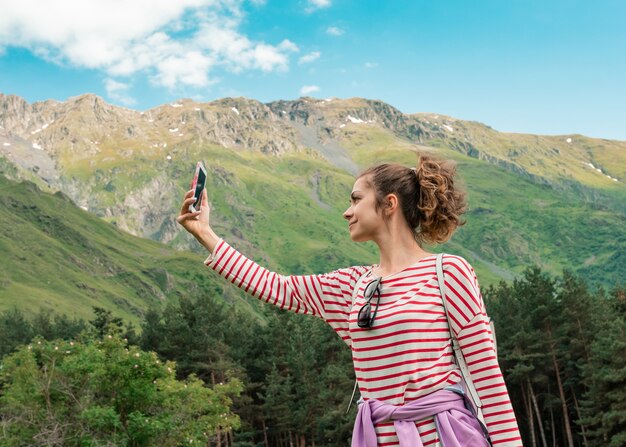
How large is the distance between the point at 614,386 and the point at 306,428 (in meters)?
26.0

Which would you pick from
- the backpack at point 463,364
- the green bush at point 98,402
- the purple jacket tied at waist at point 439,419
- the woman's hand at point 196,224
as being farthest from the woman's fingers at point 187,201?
the green bush at point 98,402

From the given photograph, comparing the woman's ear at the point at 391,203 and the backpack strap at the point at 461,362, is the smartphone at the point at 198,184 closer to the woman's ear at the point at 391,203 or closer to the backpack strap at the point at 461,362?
the woman's ear at the point at 391,203

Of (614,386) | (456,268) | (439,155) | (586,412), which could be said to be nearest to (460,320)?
(456,268)

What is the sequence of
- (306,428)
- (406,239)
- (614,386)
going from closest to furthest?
(406,239)
(614,386)
(306,428)

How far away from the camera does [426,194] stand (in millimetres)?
4156

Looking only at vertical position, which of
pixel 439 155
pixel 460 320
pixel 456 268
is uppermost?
pixel 439 155

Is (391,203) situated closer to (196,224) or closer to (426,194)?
(426,194)

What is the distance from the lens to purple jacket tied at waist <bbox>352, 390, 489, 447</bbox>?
3.64 metres

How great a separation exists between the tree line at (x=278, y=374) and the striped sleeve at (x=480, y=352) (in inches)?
1167

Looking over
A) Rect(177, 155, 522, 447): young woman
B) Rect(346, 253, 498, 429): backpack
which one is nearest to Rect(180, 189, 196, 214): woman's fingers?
Rect(177, 155, 522, 447): young woman

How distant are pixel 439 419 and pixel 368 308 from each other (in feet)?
2.42

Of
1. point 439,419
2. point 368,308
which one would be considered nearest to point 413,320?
point 368,308

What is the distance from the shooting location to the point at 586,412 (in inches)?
1877

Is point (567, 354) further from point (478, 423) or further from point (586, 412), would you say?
point (478, 423)
